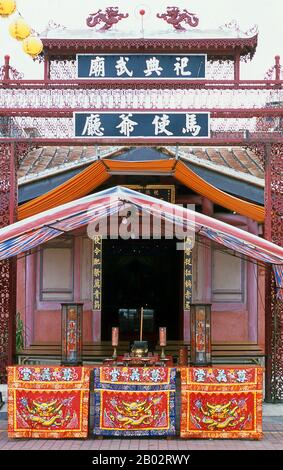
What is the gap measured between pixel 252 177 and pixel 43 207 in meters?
3.20

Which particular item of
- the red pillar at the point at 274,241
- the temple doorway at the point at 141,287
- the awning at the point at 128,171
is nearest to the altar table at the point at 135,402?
the red pillar at the point at 274,241

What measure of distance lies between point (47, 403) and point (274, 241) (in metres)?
3.84

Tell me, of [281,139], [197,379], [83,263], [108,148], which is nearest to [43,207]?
[108,148]

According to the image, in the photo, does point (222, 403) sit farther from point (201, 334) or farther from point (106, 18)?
point (106, 18)

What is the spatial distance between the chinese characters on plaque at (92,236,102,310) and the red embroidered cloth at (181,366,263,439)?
5.38 meters

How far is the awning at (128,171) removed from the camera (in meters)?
10.2

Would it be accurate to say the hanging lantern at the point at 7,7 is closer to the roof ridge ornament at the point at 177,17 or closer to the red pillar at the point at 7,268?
the red pillar at the point at 7,268

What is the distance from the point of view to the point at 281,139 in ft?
31.4

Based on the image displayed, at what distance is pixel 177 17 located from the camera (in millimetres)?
11594

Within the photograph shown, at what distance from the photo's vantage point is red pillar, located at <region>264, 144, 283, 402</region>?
953 cm

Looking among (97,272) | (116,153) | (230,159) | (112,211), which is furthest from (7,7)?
(97,272)

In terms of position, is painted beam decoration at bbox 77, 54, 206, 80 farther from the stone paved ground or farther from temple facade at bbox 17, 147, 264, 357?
the stone paved ground

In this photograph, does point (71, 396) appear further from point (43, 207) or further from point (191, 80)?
point (191, 80)

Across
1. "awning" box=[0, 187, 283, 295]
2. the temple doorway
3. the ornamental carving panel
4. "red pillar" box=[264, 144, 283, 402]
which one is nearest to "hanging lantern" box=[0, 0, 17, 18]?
"awning" box=[0, 187, 283, 295]
